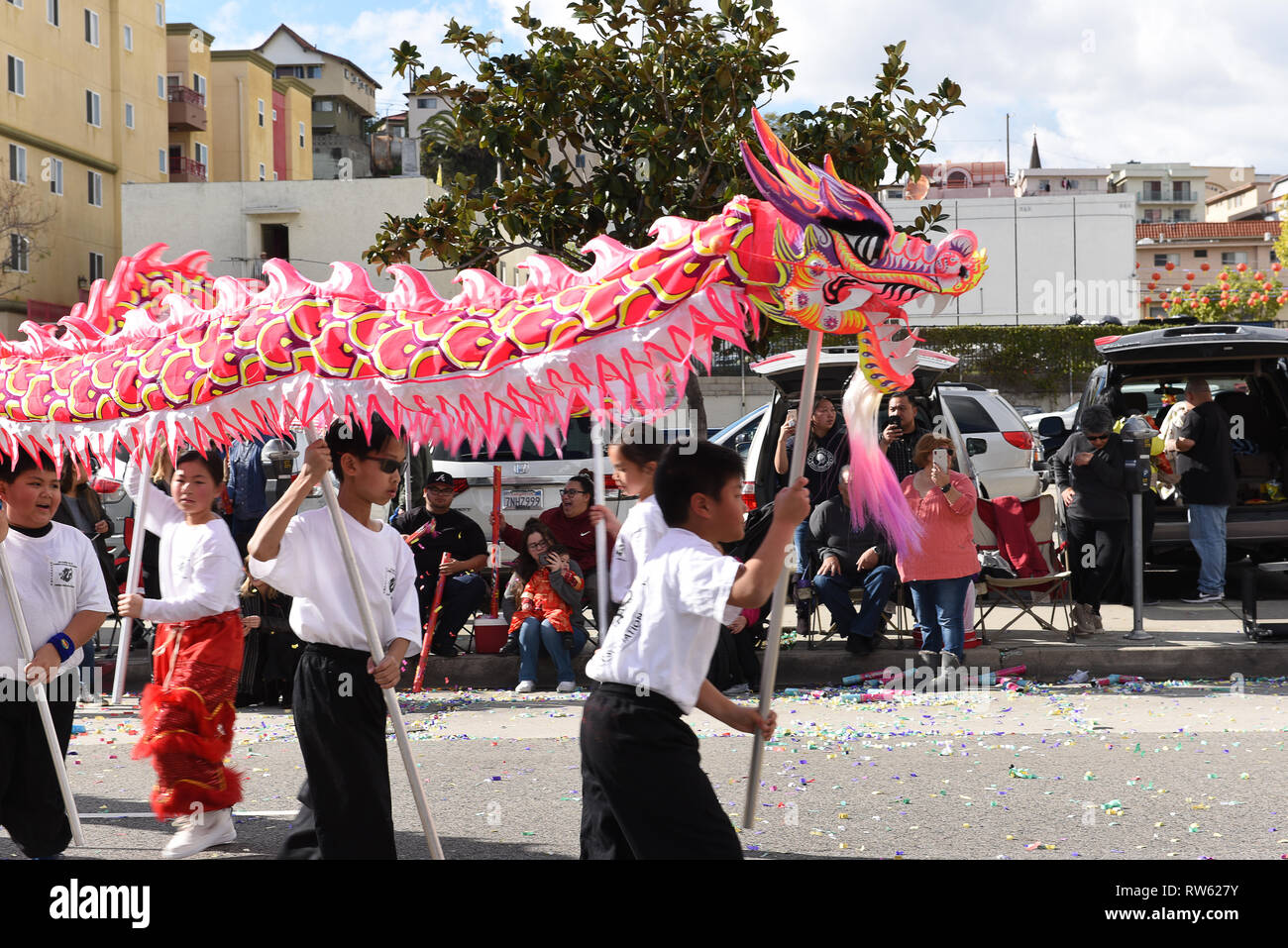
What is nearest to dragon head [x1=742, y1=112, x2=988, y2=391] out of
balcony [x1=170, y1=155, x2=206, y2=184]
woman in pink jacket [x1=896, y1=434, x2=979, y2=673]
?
woman in pink jacket [x1=896, y1=434, x2=979, y2=673]

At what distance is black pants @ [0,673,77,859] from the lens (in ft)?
17.0

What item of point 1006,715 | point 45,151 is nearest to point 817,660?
point 1006,715

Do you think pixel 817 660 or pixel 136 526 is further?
pixel 817 660

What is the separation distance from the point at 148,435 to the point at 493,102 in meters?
7.61

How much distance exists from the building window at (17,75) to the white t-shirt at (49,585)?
3602 centimetres

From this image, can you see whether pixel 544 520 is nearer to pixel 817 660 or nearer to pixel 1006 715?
pixel 817 660

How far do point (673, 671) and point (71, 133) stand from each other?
41.1 m

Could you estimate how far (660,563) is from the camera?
3.77 meters

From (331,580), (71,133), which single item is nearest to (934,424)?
(331,580)

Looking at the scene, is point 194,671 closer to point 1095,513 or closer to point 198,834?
point 198,834

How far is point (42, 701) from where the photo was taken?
5.16 meters

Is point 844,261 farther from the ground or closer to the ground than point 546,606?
farther from the ground
